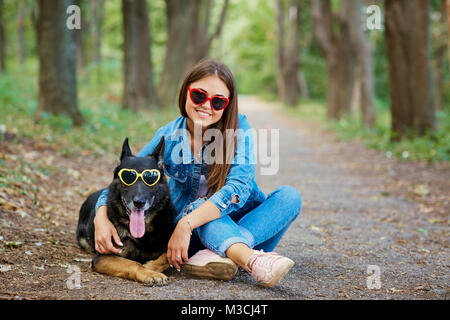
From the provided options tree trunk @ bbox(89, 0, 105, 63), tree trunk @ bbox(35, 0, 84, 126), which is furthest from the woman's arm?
→ tree trunk @ bbox(89, 0, 105, 63)

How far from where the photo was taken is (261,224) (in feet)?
13.6

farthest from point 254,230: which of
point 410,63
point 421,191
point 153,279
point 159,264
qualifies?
point 410,63

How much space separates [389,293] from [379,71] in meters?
37.5

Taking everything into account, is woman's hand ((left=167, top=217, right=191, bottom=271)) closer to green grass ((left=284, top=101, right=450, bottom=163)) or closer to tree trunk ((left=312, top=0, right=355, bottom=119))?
green grass ((left=284, top=101, right=450, bottom=163))

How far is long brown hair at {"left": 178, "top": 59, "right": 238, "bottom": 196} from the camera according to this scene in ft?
13.4

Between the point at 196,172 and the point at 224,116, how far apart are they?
22.3 inches

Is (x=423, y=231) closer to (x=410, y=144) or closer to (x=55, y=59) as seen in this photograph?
(x=410, y=144)

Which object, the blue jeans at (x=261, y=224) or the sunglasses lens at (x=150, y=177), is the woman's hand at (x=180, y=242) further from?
the sunglasses lens at (x=150, y=177)

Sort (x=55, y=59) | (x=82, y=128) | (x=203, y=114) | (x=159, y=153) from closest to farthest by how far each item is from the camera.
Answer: (x=159, y=153) → (x=203, y=114) → (x=55, y=59) → (x=82, y=128)

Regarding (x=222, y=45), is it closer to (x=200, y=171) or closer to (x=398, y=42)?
(x=398, y=42)

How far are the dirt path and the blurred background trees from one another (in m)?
2.60

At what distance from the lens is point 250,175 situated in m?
4.07

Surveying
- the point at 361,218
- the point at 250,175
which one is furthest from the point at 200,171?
the point at 361,218

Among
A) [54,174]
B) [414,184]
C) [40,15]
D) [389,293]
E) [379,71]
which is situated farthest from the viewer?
[379,71]
